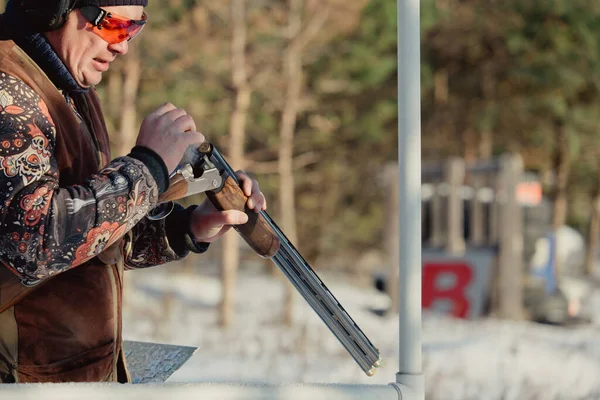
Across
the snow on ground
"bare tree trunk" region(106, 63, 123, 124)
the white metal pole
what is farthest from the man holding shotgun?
"bare tree trunk" region(106, 63, 123, 124)

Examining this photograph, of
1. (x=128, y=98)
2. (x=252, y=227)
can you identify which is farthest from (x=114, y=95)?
(x=252, y=227)

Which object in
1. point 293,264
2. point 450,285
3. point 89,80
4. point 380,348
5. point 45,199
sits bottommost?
point 450,285

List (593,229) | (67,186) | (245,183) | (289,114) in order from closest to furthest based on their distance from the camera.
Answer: (67,186) → (245,183) → (289,114) → (593,229)

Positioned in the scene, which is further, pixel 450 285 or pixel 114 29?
pixel 450 285

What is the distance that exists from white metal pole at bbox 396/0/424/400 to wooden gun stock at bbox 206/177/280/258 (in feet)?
1.17

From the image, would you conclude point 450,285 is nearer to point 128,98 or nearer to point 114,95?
point 128,98

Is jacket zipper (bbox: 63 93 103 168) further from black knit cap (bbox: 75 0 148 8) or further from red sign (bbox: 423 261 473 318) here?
red sign (bbox: 423 261 473 318)

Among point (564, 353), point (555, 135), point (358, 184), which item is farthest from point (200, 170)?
point (358, 184)

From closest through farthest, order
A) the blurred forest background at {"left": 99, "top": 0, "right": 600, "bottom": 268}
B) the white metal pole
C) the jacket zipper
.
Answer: the white metal pole → the jacket zipper → the blurred forest background at {"left": 99, "top": 0, "right": 600, "bottom": 268}

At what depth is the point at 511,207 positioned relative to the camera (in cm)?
1227

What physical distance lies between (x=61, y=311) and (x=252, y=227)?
43 centimetres

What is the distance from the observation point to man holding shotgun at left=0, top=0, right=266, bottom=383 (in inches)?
61.3

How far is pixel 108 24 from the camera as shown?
178cm

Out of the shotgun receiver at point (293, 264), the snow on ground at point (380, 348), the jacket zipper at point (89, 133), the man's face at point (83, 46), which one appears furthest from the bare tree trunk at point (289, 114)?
the man's face at point (83, 46)
